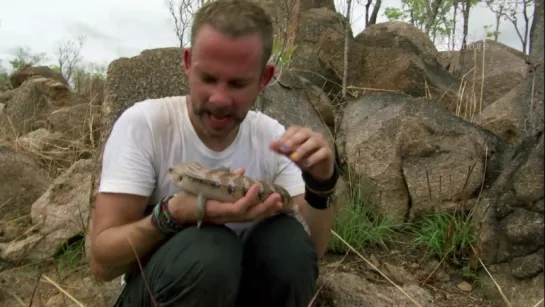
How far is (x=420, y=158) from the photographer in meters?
4.52

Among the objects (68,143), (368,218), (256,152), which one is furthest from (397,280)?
(68,143)

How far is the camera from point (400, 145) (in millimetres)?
4586

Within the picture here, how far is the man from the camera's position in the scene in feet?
7.61

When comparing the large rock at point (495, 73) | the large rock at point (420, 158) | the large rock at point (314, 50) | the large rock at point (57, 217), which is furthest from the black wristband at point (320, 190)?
the large rock at point (495, 73)

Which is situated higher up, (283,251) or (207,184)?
(207,184)

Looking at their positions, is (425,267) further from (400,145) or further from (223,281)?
(223,281)

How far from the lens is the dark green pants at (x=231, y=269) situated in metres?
2.31

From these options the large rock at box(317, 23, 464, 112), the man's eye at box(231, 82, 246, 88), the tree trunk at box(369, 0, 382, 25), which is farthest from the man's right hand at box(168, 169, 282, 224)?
the tree trunk at box(369, 0, 382, 25)

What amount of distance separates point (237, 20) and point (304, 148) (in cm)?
60

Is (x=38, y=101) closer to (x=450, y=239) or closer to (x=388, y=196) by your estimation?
(x=388, y=196)

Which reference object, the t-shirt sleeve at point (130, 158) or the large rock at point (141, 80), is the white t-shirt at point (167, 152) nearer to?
the t-shirt sleeve at point (130, 158)

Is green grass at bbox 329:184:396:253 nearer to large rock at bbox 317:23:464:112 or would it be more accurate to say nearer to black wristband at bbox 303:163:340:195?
black wristband at bbox 303:163:340:195

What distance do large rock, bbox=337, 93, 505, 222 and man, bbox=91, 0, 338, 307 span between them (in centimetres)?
186

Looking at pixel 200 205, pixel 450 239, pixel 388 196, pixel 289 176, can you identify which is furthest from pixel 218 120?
pixel 388 196
